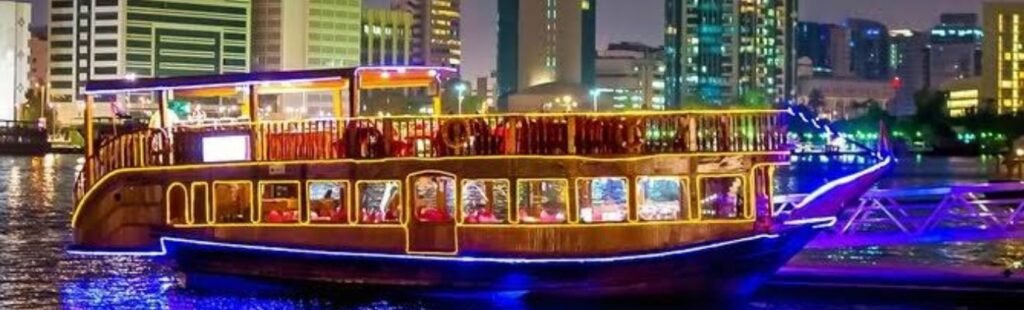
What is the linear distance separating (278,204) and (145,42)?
172 m

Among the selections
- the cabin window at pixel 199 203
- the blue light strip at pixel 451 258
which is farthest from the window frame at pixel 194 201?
the blue light strip at pixel 451 258

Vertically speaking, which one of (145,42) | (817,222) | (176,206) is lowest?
(817,222)

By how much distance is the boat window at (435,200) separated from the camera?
23.4 m

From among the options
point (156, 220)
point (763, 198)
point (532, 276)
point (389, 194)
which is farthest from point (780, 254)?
point (156, 220)

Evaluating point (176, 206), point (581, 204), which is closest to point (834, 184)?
point (581, 204)

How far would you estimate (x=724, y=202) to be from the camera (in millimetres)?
22609

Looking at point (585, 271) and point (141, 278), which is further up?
point (585, 271)

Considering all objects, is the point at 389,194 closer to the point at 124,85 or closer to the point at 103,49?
the point at 124,85

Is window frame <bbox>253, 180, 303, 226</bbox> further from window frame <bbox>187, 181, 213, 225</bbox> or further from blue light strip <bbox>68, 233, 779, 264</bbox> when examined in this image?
window frame <bbox>187, 181, 213, 225</bbox>

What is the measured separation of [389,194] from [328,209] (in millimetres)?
945

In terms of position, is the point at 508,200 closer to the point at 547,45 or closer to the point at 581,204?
the point at 581,204

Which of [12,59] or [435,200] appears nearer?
[435,200]

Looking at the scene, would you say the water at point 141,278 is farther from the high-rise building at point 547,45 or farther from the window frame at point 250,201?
the high-rise building at point 547,45

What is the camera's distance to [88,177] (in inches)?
1012
